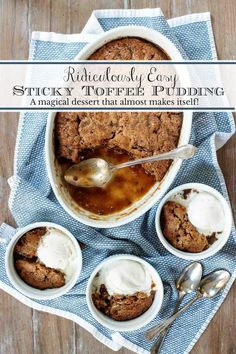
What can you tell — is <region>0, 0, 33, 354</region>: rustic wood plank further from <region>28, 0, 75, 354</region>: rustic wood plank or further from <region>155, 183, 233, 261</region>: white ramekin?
<region>155, 183, 233, 261</region>: white ramekin

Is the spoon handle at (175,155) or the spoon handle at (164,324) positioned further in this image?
the spoon handle at (164,324)

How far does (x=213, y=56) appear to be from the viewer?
4.83 feet

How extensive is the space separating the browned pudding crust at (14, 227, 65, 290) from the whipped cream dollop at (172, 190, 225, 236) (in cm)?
37

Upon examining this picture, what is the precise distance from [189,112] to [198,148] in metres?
0.14

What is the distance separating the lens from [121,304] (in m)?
1.41

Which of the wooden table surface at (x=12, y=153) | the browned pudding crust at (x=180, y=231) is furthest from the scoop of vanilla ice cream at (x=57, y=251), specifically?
the browned pudding crust at (x=180, y=231)

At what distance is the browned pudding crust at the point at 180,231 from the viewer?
139 cm

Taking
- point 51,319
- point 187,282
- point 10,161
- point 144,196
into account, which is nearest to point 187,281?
point 187,282

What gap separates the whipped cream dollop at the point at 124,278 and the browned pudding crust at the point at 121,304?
0.04 ft

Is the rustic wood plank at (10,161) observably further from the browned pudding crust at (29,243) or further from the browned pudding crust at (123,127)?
the browned pudding crust at (123,127)

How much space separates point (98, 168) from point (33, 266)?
311 mm

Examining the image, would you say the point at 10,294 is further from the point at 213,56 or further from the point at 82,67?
the point at 213,56

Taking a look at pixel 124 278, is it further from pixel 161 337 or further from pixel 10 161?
pixel 10 161

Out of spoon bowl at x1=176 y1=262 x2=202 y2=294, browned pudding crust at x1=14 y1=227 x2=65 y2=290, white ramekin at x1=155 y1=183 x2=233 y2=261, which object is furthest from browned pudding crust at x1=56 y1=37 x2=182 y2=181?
spoon bowl at x1=176 y1=262 x2=202 y2=294
